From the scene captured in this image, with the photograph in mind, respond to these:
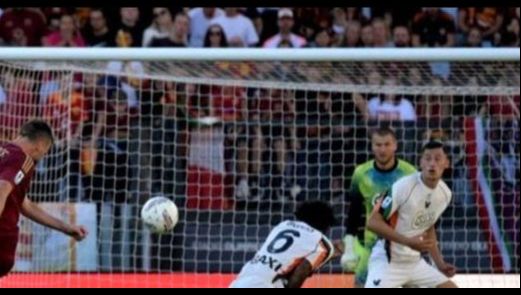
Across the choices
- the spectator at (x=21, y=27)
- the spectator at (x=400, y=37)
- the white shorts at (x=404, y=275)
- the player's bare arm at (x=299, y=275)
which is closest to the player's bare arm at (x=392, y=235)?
the white shorts at (x=404, y=275)

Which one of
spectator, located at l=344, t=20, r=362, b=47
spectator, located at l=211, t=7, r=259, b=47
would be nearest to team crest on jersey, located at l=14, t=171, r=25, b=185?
spectator, located at l=211, t=7, r=259, b=47

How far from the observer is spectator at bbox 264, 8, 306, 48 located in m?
15.9

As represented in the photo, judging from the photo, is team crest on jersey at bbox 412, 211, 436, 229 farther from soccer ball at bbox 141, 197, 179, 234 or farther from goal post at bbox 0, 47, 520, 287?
goal post at bbox 0, 47, 520, 287

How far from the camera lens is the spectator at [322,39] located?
52.9 ft

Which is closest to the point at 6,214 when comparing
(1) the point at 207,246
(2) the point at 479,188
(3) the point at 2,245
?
(3) the point at 2,245

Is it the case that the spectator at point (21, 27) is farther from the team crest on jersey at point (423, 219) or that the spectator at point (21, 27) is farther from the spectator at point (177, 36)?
the team crest on jersey at point (423, 219)

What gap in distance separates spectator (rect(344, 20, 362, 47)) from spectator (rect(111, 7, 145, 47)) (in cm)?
192

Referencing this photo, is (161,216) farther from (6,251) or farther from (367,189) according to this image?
(367,189)

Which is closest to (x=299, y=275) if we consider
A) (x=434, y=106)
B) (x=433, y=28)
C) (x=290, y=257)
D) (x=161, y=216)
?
(x=290, y=257)

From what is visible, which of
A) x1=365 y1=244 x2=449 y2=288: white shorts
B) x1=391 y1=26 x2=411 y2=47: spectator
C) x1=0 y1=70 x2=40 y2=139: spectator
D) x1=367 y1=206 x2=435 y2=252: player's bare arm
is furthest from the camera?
x1=391 y1=26 x2=411 y2=47: spectator

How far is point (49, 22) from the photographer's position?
16.1 meters

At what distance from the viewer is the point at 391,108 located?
14.6 meters

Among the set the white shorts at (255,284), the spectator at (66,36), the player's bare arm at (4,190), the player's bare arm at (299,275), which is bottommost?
the white shorts at (255,284)

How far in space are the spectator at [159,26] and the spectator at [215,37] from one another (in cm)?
36
